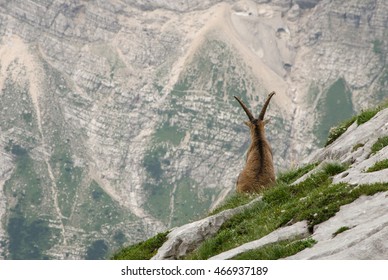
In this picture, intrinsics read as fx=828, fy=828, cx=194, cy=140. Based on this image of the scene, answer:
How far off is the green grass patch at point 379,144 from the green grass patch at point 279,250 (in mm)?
6376

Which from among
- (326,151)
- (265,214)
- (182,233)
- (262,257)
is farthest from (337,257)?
(326,151)

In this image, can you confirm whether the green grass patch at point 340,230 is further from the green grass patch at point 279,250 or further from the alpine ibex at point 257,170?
the alpine ibex at point 257,170

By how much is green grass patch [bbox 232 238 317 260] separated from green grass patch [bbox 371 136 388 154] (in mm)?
6376

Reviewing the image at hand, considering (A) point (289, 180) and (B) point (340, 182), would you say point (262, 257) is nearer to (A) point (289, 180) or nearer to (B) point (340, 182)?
(B) point (340, 182)

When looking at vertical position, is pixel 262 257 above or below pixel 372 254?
above

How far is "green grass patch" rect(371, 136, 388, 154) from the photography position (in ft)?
84.0

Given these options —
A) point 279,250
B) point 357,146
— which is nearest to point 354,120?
point 357,146

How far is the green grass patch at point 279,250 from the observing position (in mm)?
19227

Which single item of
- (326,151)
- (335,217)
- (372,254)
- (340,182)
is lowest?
(372,254)

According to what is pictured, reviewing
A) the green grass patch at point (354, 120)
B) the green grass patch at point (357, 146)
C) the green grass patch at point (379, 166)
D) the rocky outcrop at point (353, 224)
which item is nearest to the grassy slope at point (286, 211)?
the green grass patch at point (379, 166)

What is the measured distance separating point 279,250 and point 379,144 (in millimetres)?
7762

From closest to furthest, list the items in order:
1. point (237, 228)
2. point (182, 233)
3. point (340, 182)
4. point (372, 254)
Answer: point (372, 254) < point (340, 182) < point (237, 228) < point (182, 233)
